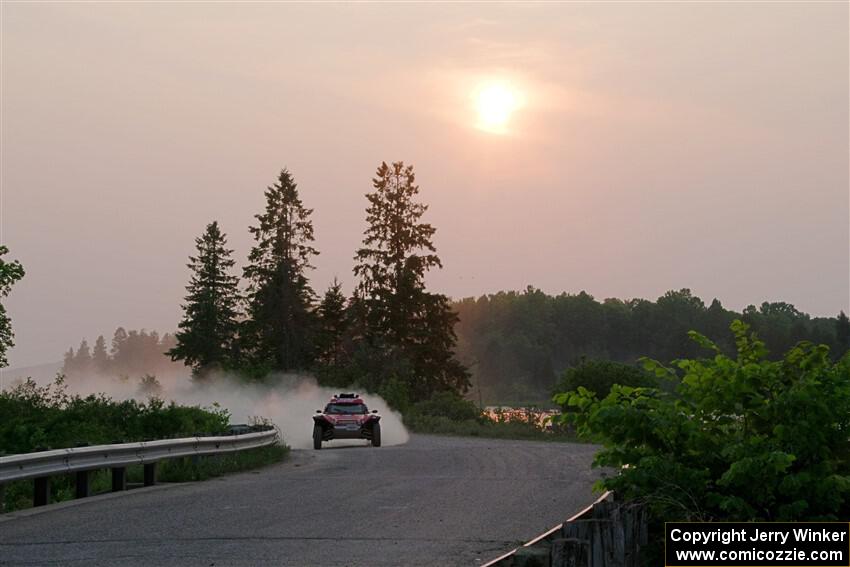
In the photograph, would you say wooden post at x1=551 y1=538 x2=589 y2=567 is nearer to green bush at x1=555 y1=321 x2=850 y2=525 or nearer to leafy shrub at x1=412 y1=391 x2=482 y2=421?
green bush at x1=555 y1=321 x2=850 y2=525

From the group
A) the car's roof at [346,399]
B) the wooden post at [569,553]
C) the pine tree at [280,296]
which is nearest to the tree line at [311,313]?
the pine tree at [280,296]

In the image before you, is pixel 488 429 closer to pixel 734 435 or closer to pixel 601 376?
pixel 601 376

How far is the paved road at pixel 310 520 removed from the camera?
491 inches

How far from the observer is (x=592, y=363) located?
61469 mm

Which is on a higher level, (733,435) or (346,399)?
(346,399)

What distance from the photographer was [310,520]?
1554cm

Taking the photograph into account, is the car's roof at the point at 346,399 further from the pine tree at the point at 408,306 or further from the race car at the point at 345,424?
the pine tree at the point at 408,306

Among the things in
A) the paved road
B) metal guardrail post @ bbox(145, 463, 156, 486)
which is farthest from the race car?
metal guardrail post @ bbox(145, 463, 156, 486)

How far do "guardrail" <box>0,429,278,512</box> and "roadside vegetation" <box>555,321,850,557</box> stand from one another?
28.4ft

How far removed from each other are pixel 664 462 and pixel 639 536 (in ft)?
3.39

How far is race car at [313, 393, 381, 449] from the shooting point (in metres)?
40.1

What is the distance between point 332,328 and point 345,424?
60.2m

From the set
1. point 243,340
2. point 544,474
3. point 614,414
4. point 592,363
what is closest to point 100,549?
point 614,414

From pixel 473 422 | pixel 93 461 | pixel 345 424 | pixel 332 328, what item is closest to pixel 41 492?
pixel 93 461
